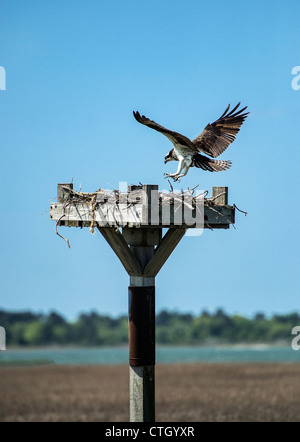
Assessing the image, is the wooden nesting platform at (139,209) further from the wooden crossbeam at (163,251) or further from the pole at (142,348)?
the pole at (142,348)

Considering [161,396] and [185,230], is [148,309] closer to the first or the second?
Result: [185,230]

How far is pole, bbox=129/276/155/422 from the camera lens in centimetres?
949

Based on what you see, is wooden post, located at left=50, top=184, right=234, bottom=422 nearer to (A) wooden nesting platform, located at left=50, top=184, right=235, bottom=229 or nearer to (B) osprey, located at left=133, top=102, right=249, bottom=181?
(A) wooden nesting platform, located at left=50, top=184, right=235, bottom=229

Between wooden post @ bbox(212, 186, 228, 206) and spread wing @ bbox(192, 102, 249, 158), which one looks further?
spread wing @ bbox(192, 102, 249, 158)

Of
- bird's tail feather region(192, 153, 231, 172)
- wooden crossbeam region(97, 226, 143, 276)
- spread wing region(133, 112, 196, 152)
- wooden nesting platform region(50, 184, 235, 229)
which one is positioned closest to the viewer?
wooden nesting platform region(50, 184, 235, 229)

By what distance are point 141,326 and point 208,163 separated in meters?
2.19

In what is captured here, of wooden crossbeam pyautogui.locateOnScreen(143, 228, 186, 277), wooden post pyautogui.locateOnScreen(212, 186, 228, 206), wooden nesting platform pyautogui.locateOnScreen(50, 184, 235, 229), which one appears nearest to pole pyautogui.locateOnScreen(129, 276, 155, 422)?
wooden crossbeam pyautogui.locateOnScreen(143, 228, 186, 277)

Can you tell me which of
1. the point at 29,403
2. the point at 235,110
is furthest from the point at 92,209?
the point at 29,403

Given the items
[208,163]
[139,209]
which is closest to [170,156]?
[208,163]

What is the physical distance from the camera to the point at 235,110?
1117cm

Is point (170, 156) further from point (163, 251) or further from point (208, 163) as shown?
point (163, 251)

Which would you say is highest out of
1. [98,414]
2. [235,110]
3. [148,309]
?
[235,110]
